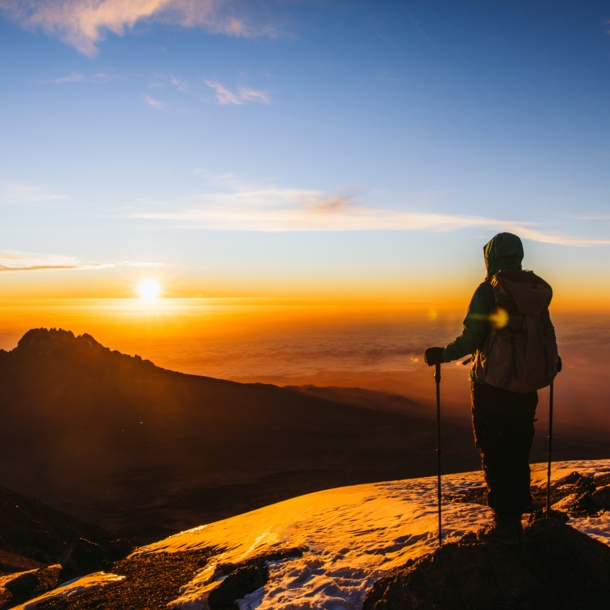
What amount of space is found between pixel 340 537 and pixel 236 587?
1.68 meters

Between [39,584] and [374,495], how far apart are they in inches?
203

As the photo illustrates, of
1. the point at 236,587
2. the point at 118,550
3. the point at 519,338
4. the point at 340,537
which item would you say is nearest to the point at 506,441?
the point at 519,338

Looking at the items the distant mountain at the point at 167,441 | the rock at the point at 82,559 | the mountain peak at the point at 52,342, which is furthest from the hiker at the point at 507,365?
the mountain peak at the point at 52,342

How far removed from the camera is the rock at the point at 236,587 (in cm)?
489

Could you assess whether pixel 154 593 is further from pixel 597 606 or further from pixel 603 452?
pixel 603 452

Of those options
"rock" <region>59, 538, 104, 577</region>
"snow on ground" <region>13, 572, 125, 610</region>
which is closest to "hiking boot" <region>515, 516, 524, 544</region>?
"snow on ground" <region>13, 572, 125, 610</region>

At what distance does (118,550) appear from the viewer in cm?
840

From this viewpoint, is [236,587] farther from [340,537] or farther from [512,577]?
[512,577]

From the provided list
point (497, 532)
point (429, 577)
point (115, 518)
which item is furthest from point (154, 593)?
point (115, 518)

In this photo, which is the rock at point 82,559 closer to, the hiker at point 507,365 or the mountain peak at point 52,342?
the hiker at point 507,365

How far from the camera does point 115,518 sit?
17.8m

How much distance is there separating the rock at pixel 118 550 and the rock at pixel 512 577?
579cm

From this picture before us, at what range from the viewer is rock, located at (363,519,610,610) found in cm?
346

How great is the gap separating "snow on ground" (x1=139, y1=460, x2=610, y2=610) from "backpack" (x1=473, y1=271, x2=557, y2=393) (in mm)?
2268
